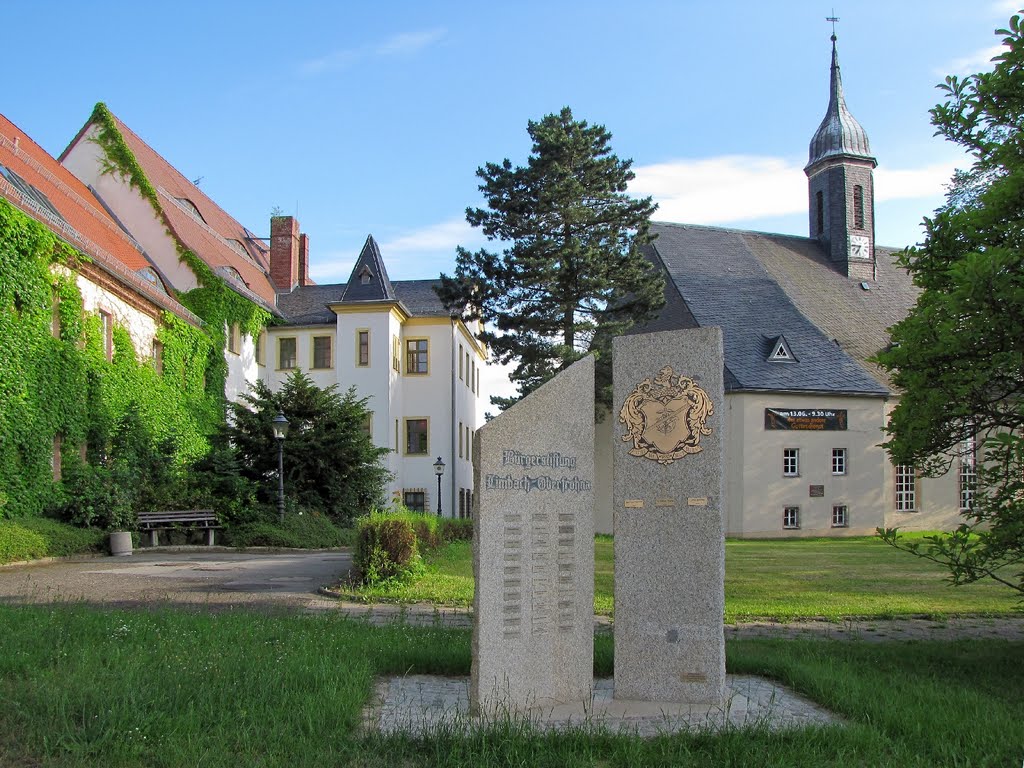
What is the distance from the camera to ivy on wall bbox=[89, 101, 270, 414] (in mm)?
32125

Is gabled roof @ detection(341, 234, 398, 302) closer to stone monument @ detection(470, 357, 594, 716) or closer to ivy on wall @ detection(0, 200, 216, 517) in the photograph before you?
ivy on wall @ detection(0, 200, 216, 517)

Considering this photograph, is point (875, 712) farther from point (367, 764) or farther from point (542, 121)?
point (542, 121)

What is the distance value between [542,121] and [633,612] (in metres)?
29.0

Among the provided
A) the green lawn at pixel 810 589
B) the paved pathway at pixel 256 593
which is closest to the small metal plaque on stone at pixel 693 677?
the paved pathway at pixel 256 593

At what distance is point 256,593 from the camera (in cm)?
1276

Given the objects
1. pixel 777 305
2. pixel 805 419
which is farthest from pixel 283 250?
pixel 805 419

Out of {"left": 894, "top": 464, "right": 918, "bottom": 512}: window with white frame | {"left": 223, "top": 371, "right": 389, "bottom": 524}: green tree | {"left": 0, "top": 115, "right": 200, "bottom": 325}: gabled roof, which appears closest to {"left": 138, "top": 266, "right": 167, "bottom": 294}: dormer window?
{"left": 0, "top": 115, "right": 200, "bottom": 325}: gabled roof

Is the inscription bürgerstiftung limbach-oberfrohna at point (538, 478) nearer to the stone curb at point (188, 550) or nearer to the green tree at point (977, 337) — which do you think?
the green tree at point (977, 337)

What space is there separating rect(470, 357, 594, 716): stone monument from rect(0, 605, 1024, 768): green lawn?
3.09 feet

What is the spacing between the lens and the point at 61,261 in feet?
71.9

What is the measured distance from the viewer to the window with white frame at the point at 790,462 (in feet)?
123

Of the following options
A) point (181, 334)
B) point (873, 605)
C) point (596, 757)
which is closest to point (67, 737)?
point (596, 757)

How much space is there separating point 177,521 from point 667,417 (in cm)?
1841

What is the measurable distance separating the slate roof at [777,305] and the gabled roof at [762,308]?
5 cm
